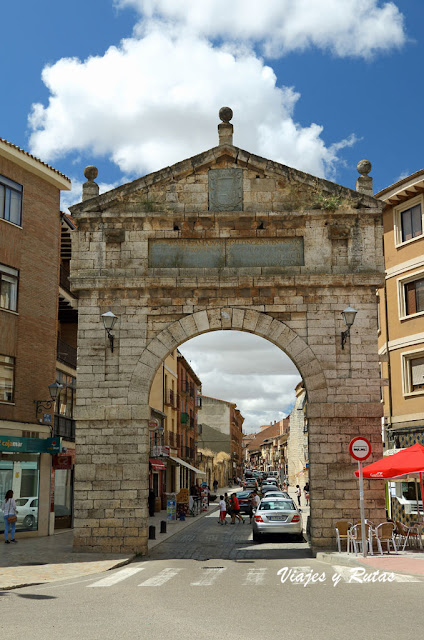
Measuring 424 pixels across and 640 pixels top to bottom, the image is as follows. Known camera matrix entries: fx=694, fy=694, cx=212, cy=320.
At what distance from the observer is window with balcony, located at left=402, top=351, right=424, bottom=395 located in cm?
2364

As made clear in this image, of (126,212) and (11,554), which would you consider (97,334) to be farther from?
(11,554)

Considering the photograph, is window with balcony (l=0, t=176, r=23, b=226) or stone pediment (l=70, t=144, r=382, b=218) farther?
window with balcony (l=0, t=176, r=23, b=226)

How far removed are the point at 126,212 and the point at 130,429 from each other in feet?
17.6

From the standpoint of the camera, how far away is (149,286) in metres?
16.9

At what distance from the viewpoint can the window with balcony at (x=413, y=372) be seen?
23641 millimetres

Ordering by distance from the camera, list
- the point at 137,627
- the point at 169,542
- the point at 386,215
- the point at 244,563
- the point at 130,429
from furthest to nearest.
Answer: the point at 386,215 < the point at 169,542 < the point at 130,429 < the point at 244,563 < the point at 137,627

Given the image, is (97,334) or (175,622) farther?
(97,334)

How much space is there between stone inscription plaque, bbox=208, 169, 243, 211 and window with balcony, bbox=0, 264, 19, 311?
26.4 ft

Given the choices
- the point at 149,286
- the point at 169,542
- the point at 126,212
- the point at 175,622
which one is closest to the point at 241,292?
the point at 149,286

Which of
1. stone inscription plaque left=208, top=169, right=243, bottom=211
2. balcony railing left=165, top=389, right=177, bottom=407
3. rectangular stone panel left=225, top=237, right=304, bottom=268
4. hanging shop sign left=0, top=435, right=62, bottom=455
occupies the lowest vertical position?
hanging shop sign left=0, top=435, right=62, bottom=455

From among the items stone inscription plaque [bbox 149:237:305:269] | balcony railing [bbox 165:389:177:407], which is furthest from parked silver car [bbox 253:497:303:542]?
balcony railing [bbox 165:389:177:407]

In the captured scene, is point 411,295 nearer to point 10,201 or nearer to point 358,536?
point 358,536

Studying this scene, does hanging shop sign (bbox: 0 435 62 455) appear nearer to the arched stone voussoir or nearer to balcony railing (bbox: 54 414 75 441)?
balcony railing (bbox: 54 414 75 441)

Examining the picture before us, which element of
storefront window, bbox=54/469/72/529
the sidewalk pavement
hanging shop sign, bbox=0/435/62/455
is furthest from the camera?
→ storefront window, bbox=54/469/72/529
